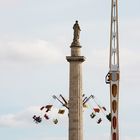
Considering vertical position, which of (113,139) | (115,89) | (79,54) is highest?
(79,54)

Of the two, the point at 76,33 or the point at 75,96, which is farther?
the point at 76,33

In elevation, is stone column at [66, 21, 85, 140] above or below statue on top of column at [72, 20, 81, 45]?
below

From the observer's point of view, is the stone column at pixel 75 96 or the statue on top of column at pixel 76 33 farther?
the statue on top of column at pixel 76 33

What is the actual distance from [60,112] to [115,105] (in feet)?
48.2

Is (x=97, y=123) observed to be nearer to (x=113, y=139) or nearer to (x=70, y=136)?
(x=70, y=136)

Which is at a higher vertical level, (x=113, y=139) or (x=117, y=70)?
(x=117, y=70)

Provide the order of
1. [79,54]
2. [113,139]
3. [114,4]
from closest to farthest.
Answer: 1. [113,139]
2. [114,4]
3. [79,54]

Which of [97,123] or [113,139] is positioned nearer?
[113,139]

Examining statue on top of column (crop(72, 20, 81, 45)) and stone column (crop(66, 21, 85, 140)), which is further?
statue on top of column (crop(72, 20, 81, 45))

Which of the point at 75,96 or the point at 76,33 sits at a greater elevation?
the point at 76,33

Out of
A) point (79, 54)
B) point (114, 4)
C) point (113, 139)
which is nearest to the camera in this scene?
point (113, 139)

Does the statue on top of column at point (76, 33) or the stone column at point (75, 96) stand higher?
the statue on top of column at point (76, 33)

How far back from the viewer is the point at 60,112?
94125 mm

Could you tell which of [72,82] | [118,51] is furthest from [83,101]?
[118,51]
